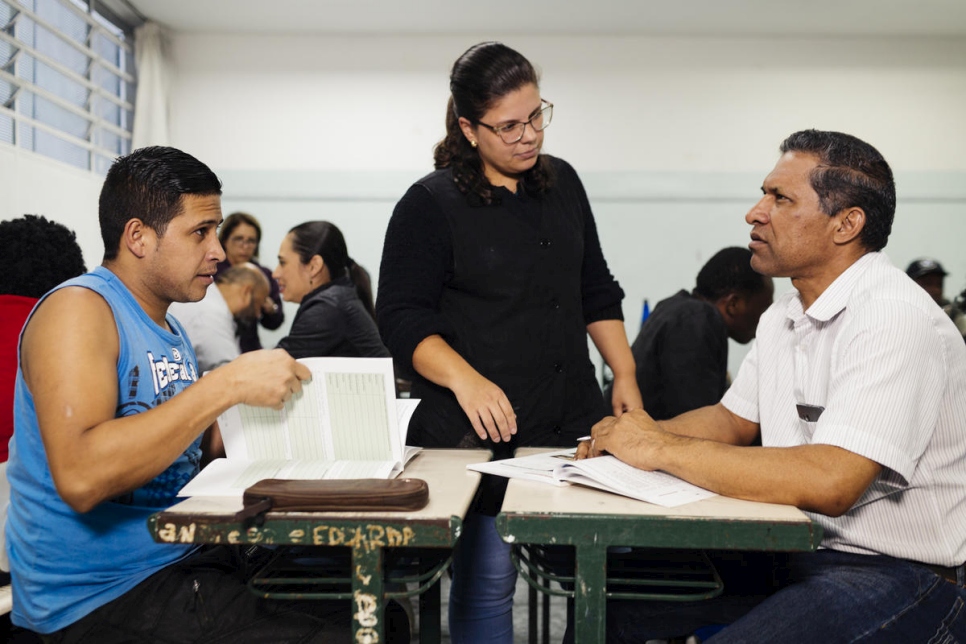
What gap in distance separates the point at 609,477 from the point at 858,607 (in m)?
0.44

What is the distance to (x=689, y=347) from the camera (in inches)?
117

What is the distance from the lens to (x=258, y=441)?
1.44 metres

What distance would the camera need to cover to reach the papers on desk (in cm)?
128

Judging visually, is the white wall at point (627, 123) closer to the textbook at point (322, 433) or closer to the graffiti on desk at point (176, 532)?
the textbook at point (322, 433)

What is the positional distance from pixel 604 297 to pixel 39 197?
3720mm

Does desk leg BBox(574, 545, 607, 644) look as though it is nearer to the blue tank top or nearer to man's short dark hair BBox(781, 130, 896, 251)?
the blue tank top

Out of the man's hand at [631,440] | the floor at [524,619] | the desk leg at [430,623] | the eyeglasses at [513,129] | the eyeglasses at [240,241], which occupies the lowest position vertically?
the floor at [524,619]

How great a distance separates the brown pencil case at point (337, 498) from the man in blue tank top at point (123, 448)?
171 millimetres

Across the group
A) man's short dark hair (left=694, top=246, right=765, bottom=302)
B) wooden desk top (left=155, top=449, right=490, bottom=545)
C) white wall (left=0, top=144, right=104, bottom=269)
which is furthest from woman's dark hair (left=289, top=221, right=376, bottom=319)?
wooden desk top (left=155, top=449, right=490, bottom=545)

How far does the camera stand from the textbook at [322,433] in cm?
137

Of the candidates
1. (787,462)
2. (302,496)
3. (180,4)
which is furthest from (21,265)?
(180,4)

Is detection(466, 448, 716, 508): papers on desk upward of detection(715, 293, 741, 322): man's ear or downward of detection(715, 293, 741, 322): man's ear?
downward

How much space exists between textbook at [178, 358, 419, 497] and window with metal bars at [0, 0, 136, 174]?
3590 mm

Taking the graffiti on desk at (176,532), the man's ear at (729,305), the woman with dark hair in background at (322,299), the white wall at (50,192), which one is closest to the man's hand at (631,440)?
the graffiti on desk at (176,532)
